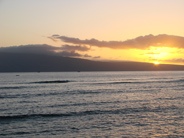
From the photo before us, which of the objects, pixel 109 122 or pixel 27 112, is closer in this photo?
pixel 109 122

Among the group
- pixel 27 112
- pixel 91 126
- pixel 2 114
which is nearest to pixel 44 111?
pixel 27 112

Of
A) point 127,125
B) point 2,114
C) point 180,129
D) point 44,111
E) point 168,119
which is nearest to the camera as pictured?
point 180,129

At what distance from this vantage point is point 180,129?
87.9 ft

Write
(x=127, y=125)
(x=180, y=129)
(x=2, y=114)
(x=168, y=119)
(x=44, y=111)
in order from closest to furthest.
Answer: (x=180, y=129) < (x=127, y=125) < (x=168, y=119) < (x=2, y=114) < (x=44, y=111)

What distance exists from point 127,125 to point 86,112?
388 inches

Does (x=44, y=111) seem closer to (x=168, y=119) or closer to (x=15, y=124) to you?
(x=15, y=124)

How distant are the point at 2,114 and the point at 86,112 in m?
12.3

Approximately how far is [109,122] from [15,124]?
11.3 m

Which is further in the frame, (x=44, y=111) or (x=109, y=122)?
(x=44, y=111)

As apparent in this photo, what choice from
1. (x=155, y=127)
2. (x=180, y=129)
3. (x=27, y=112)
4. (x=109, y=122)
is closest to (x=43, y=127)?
(x=109, y=122)

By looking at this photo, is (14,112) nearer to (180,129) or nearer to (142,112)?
(142,112)

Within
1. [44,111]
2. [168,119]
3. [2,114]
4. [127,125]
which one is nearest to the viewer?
[127,125]

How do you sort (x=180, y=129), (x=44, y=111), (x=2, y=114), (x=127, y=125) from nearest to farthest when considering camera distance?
(x=180, y=129) → (x=127, y=125) → (x=2, y=114) → (x=44, y=111)

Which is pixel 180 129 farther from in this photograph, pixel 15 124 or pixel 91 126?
pixel 15 124
